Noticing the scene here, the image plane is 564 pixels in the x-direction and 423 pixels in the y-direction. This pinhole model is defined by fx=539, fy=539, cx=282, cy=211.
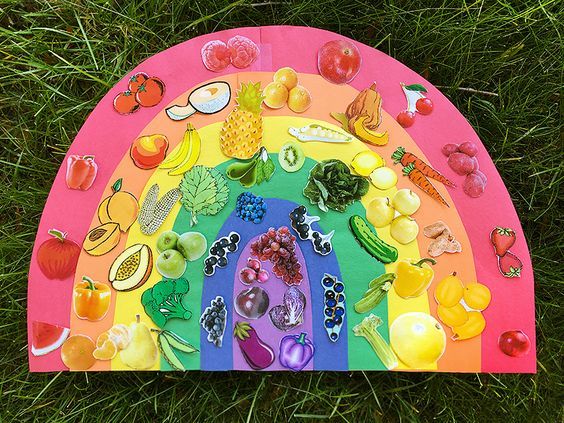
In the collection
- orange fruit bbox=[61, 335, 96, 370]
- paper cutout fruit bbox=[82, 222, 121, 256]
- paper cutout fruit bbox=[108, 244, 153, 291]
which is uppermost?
paper cutout fruit bbox=[82, 222, 121, 256]

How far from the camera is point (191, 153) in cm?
90

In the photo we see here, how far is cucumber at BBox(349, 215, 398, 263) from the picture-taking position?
88 centimetres

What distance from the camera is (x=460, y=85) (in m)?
1.02

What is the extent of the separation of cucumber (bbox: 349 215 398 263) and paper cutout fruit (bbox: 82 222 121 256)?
39 centimetres

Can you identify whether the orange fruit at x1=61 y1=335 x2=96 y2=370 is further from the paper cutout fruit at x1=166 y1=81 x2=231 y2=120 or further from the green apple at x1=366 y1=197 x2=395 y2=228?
the green apple at x1=366 y1=197 x2=395 y2=228

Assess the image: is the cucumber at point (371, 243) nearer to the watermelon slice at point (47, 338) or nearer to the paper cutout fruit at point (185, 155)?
the paper cutout fruit at point (185, 155)

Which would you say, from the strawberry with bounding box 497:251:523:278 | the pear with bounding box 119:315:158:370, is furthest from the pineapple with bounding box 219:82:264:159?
the strawberry with bounding box 497:251:523:278

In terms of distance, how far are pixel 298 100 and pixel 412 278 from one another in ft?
1.15

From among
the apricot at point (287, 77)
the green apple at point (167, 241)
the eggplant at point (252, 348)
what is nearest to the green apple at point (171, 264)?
the green apple at point (167, 241)

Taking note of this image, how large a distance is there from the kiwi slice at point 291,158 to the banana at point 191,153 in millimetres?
139

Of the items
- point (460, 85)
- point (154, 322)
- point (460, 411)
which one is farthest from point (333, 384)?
point (460, 85)

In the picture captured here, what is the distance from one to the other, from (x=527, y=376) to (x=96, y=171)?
842 mm

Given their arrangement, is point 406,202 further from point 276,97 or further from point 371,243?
point 276,97

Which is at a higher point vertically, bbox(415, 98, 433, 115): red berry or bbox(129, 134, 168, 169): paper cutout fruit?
bbox(415, 98, 433, 115): red berry
